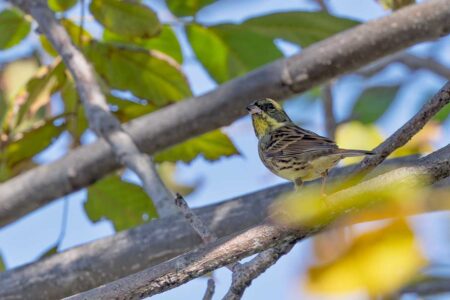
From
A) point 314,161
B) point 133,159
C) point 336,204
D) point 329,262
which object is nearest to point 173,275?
point 336,204

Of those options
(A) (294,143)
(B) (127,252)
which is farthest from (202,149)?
(A) (294,143)

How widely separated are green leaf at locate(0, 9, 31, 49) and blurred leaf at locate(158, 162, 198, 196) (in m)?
1.38

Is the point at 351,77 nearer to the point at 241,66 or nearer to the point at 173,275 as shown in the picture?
the point at 241,66

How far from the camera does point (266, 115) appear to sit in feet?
10.6

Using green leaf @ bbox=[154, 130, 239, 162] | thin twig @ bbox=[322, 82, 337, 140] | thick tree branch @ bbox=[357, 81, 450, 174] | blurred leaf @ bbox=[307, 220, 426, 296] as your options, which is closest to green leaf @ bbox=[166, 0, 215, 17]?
green leaf @ bbox=[154, 130, 239, 162]

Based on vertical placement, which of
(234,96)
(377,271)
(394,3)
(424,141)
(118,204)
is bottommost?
(377,271)

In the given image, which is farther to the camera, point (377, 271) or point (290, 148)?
point (290, 148)

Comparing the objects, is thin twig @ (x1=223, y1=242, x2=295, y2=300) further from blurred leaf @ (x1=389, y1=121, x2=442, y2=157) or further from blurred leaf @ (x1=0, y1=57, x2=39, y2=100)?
blurred leaf @ (x1=0, y1=57, x2=39, y2=100)

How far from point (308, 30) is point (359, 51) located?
0.33m

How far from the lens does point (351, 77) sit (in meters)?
5.56

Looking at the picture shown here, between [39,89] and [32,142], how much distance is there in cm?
24

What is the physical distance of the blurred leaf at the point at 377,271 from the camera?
767 millimetres

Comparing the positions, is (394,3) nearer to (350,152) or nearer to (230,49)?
(230,49)

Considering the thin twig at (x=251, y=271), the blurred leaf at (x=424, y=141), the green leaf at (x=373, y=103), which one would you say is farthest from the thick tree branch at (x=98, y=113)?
the green leaf at (x=373, y=103)
